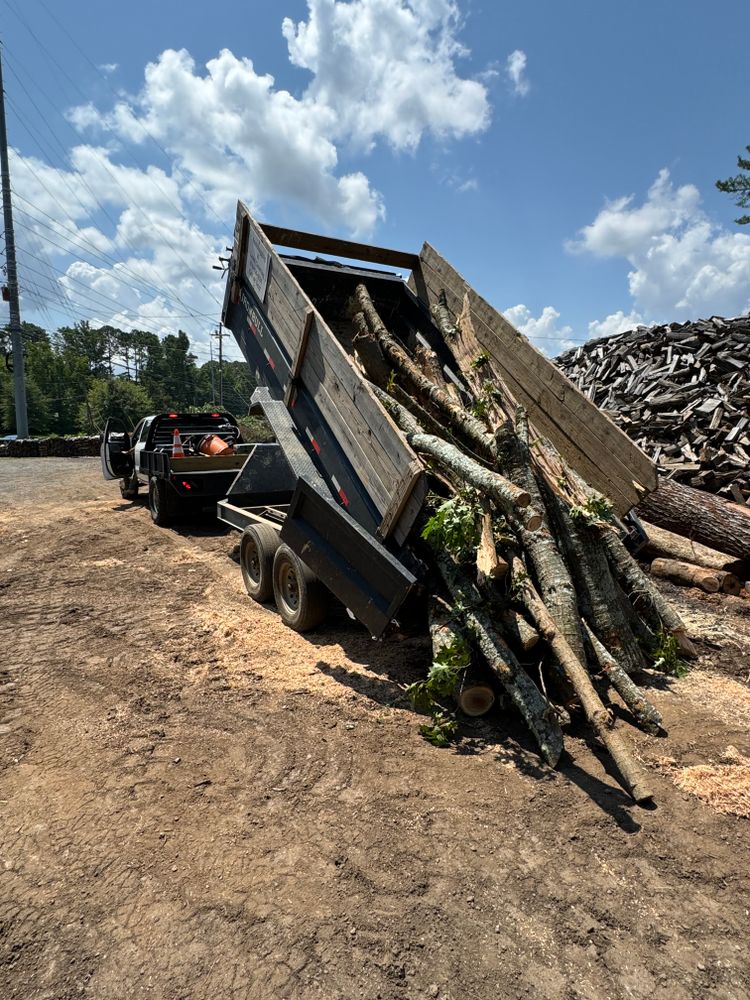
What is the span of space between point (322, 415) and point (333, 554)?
1.27m

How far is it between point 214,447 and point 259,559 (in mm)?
4505

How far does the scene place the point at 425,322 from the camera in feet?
21.1

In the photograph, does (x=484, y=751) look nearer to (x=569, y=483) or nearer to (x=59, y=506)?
(x=569, y=483)

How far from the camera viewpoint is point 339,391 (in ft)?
14.5

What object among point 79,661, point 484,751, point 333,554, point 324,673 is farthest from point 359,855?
point 79,661

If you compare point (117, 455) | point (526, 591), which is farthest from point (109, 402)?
point (526, 591)

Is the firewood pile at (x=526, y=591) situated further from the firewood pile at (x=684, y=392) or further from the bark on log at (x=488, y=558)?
the firewood pile at (x=684, y=392)

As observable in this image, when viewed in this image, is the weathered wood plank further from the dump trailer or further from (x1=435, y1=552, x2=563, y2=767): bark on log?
(x1=435, y1=552, x2=563, y2=767): bark on log

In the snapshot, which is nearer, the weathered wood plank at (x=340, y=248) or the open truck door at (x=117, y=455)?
the weathered wood plank at (x=340, y=248)

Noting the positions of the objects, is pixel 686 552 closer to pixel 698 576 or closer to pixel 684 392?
pixel 698 576

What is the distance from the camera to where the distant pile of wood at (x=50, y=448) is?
2316 cm

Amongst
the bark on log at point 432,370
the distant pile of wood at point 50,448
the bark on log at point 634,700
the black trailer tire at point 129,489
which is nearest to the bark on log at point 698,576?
the bark on log at point 634,700

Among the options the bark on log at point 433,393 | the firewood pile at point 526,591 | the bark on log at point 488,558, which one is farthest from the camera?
the bark on log at point 433,393

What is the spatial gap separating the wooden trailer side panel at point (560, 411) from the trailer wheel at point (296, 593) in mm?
2521
